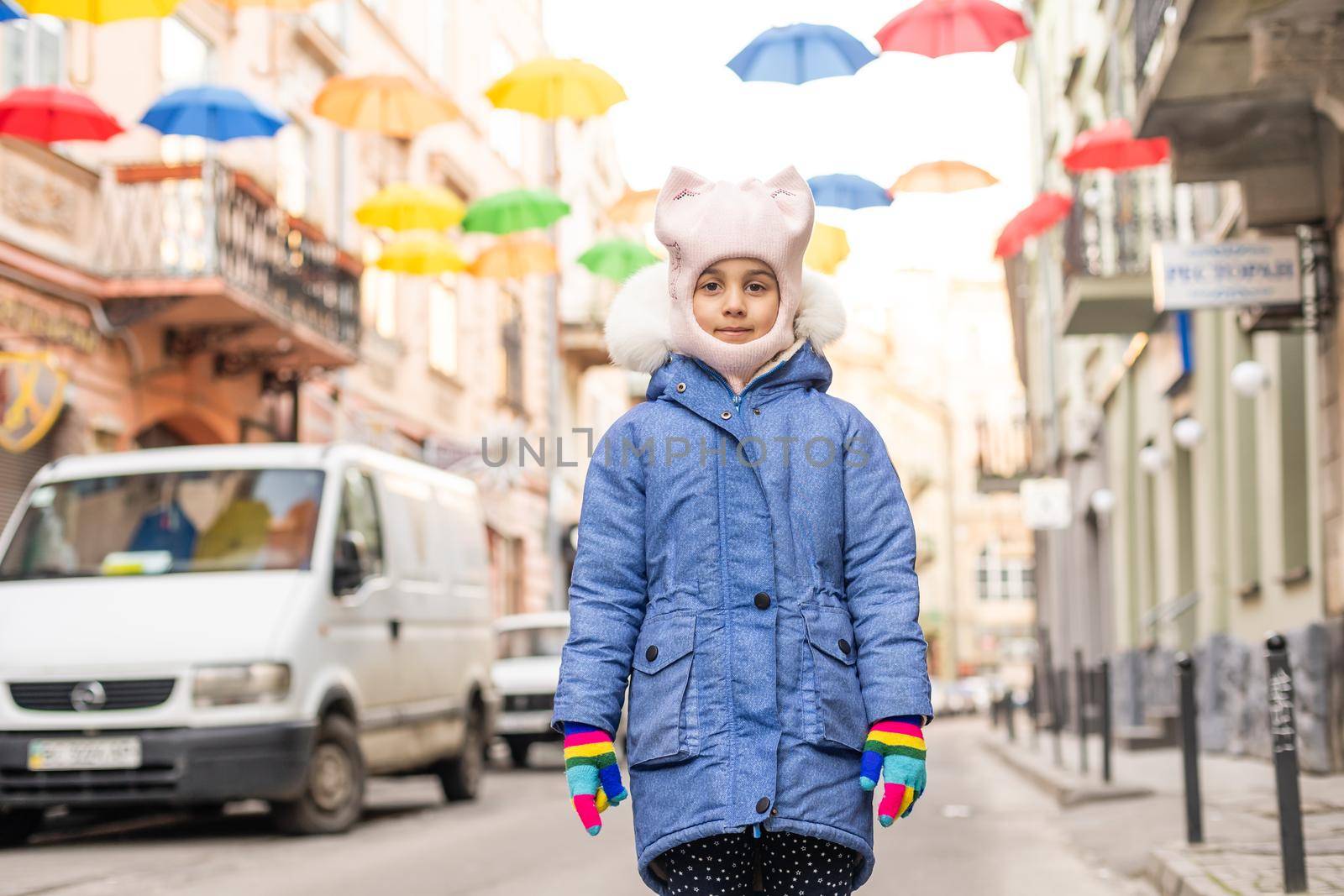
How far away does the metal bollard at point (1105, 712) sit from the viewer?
12469mm

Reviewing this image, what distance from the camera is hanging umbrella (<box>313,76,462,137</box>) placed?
619 inches

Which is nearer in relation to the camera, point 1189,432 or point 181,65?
point 1189,432

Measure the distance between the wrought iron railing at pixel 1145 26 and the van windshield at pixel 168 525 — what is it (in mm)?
6094

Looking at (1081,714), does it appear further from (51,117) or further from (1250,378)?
(51,117)

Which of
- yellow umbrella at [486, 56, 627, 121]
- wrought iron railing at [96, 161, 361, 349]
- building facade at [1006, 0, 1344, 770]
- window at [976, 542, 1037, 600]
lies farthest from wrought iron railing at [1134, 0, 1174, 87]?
window at [976, 542, 1037, 600]

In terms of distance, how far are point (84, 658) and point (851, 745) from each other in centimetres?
756

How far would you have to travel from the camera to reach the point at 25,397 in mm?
14117

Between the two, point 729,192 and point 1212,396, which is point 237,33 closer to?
point 1212,396

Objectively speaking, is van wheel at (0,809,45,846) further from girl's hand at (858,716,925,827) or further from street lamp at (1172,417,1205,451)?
street lamp at (1172,417,1205,451)

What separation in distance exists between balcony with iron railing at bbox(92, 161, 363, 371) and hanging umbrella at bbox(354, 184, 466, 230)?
1.34 meters

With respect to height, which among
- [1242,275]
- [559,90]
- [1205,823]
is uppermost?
[559,90]

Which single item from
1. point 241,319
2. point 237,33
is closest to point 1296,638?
point 241,319

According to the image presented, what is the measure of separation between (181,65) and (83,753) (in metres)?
11.4

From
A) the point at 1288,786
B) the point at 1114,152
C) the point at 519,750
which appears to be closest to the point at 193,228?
the point at 519,750
